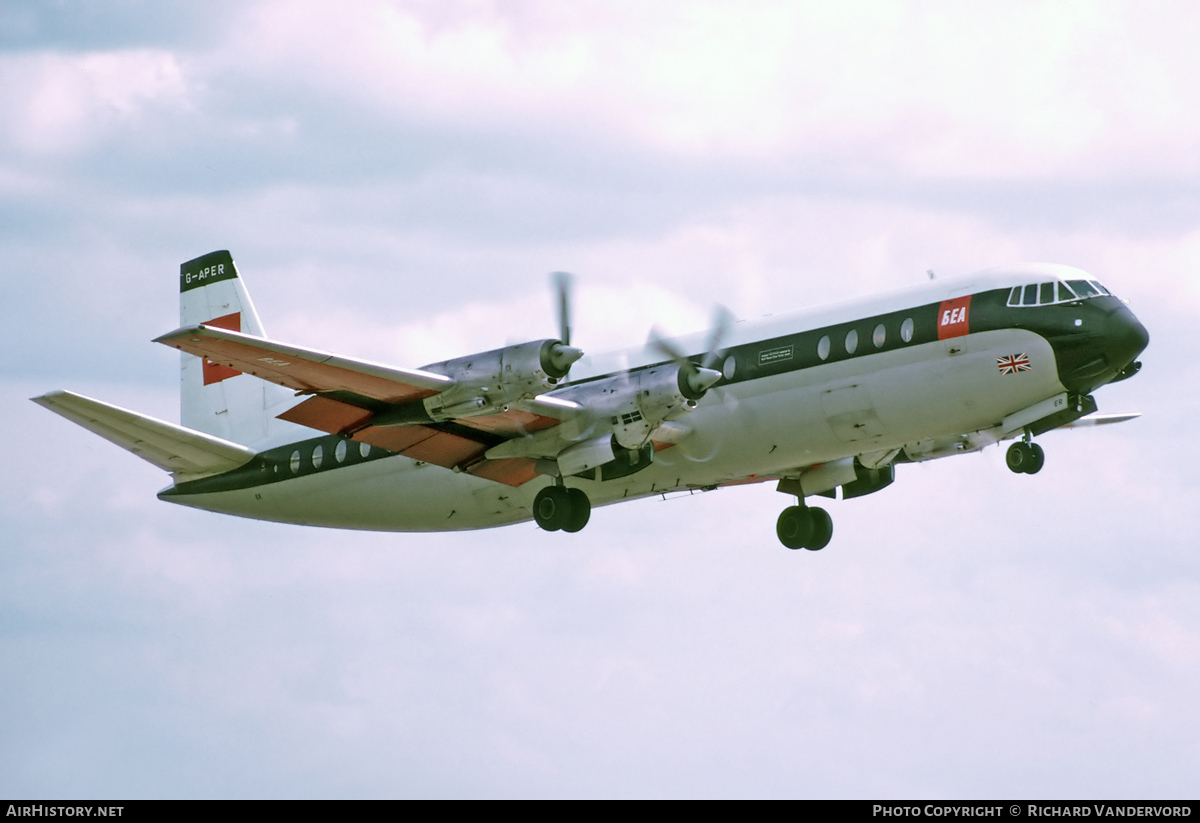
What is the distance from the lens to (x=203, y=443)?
35469mm

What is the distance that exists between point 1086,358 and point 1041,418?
4.54 feet

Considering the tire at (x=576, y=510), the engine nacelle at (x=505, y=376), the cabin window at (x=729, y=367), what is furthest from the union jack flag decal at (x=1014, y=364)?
the tire at (x=576, y=510)

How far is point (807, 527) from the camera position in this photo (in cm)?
3606

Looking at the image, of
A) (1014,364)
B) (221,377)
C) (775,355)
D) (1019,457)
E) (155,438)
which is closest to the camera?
(1014,364)

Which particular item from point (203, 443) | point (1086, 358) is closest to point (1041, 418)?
point (1086, 358)

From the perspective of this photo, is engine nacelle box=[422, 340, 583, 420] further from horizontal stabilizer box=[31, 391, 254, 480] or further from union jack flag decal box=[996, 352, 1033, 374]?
union jack flag decal box=[996, 352, 1033, 374]

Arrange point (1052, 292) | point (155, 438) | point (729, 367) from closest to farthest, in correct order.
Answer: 1. point (1052, 292)
2. point (729, 367)
3. point (155, 438)

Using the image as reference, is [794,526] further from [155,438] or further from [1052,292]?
[155,438]

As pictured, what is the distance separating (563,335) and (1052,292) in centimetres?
932

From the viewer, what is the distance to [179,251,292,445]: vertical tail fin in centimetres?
3816

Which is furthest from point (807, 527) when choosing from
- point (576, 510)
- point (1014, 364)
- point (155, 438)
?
point (155, 438)

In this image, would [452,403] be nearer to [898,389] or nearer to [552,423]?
[552,423]

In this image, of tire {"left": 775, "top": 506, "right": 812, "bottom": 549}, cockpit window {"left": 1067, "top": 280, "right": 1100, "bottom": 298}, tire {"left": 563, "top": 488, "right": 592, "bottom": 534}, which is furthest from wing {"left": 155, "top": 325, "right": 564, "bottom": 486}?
cockpit window {"left": 1067, "top": 280, "right": 1100, "bottom": 298}

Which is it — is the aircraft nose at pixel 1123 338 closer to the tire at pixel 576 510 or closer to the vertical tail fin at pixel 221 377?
the tire at pixel 576 510
